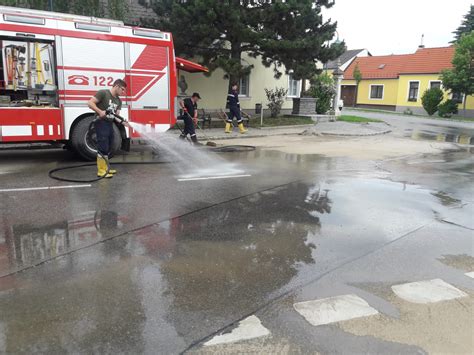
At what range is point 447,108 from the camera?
35688 millimetres

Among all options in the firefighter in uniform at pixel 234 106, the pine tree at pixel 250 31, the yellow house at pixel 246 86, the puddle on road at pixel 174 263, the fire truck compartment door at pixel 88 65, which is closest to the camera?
the puddle on road at pixel 174 263

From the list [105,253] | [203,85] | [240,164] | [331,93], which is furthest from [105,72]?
[331,93]

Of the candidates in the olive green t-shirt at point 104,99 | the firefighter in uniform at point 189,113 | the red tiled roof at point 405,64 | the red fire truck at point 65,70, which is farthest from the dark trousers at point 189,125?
the red tiled roof at point 405,64

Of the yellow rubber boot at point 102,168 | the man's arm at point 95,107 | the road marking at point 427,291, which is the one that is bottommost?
the road marking at point 427,291

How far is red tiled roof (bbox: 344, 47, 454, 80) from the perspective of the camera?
39.8 meters

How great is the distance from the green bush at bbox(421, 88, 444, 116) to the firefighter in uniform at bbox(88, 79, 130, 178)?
3471 cm

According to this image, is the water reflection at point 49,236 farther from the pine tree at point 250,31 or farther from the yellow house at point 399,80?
the yellow house at point 399,80

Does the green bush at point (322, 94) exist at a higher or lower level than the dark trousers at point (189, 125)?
higher

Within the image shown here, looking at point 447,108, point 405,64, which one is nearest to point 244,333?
point 447,108

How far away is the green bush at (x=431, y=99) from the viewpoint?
36688 millimetres

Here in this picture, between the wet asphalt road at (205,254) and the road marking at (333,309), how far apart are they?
92 millimetres

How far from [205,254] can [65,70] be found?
6.68 metres

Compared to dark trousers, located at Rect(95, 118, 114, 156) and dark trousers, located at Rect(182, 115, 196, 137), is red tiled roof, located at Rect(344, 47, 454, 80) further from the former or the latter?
dark trousers, located at Rect(95, 118, 114, 156)

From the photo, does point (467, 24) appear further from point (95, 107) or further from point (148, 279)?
point (148, 279)
